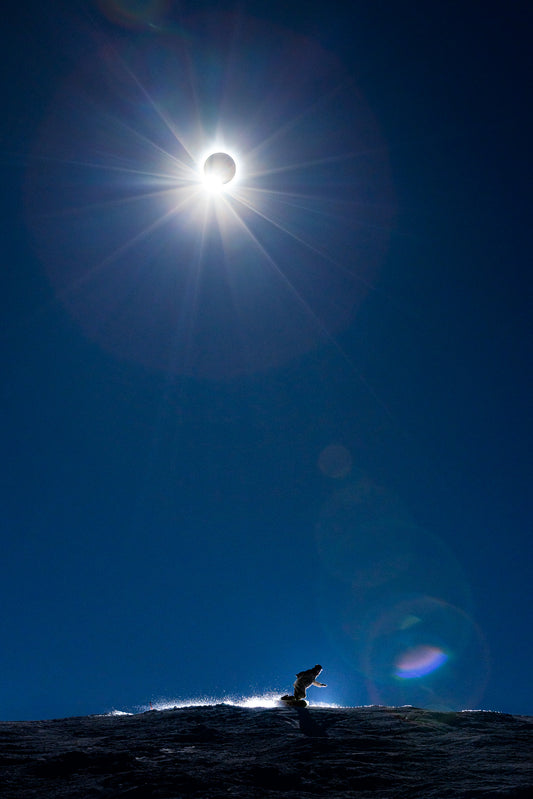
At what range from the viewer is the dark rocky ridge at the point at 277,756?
32.2 ft

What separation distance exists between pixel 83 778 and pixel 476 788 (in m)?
8.16

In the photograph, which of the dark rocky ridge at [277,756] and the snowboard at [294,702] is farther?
the snowboard at [294,702]

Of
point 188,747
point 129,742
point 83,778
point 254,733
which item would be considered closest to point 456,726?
point 254,733

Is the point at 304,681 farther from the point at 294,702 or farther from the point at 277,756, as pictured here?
the point at 277,756

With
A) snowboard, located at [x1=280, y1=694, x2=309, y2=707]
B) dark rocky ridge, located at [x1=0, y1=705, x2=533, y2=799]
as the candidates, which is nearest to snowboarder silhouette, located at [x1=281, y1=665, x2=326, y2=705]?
snowboard, located at [x1=280, y1=694, x2=309, y2=707]

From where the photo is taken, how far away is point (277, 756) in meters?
12.1

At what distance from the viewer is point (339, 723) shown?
1548 centimetres

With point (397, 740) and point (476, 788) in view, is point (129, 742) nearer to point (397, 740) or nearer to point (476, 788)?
point (397, 740)

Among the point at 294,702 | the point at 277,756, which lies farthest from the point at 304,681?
the point at 277,756

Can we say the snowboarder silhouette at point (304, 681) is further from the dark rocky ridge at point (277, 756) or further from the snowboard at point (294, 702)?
the dark rocky ridge at point (277, 756)

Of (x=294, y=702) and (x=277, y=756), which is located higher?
(x=294, y=702)

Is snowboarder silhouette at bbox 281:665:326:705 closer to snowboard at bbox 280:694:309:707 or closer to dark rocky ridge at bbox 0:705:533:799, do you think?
snowboard at bbox 280:694:309:707

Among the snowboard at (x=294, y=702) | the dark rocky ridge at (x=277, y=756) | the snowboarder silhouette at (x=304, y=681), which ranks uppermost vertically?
the snowboarder silhouette at (x=304, y=681)

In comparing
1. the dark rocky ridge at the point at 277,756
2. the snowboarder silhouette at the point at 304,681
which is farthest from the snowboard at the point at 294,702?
the dark rocky ridge at the point at 277,756
